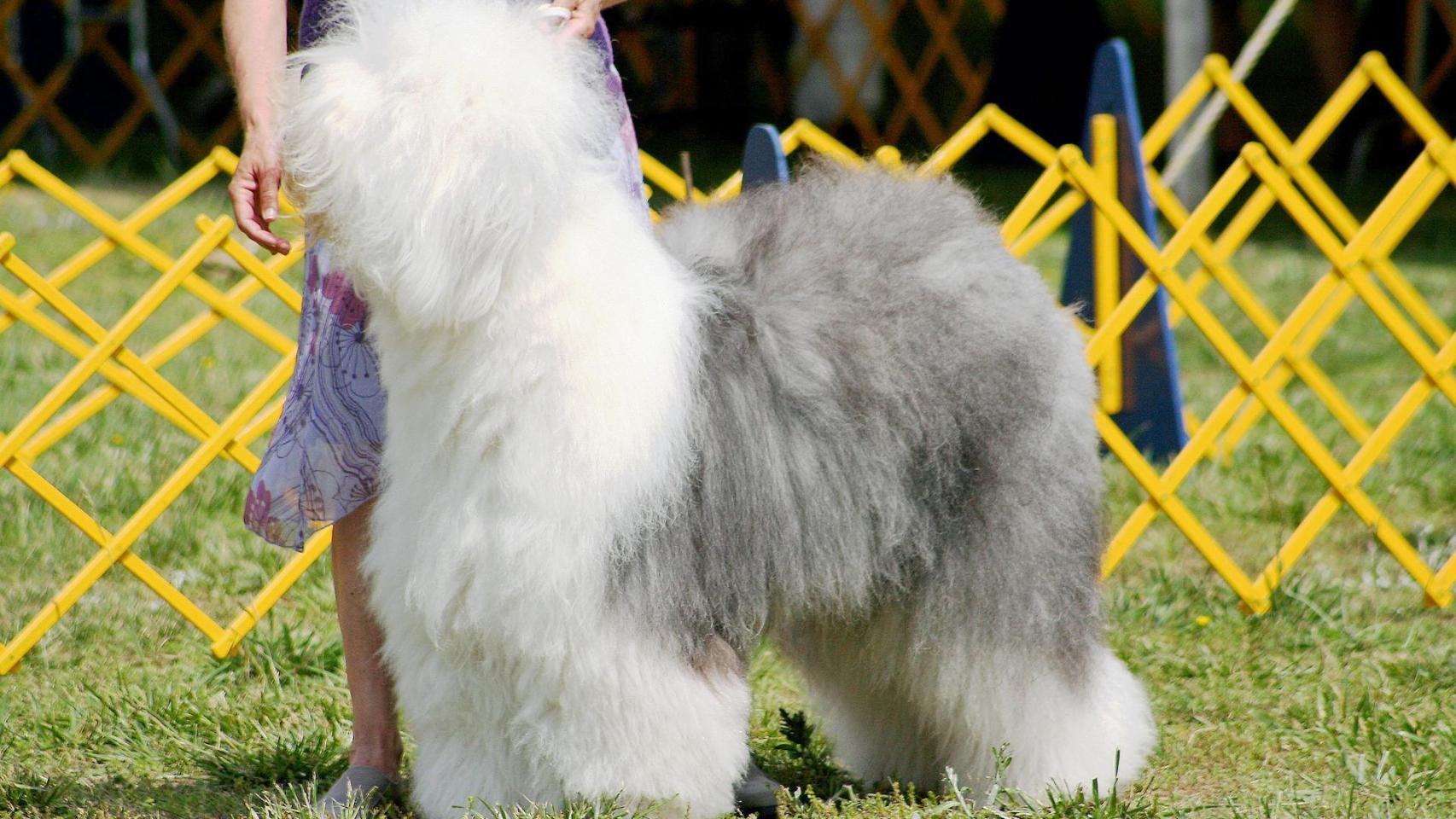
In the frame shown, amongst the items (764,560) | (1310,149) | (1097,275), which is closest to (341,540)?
(764,560)

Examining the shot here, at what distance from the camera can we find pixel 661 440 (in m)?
2.15

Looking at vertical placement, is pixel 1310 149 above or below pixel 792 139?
above

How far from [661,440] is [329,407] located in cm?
65

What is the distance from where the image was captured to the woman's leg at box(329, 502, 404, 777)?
2615 mm

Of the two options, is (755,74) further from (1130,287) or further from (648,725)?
(648,725)

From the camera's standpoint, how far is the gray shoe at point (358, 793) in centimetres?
254

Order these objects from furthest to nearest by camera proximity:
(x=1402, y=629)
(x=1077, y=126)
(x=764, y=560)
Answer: (x=1077, y=126) → (x=1402, y=629) → (x=764, y=560)

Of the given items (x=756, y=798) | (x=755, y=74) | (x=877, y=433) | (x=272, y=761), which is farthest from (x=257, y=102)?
(x=755, y=74)

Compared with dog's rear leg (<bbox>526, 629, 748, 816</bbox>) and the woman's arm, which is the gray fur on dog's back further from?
the woman's arm

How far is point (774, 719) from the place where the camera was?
10.4ft

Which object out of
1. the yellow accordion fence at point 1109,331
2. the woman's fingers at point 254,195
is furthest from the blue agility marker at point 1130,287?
the woman's fingers at point 254,195

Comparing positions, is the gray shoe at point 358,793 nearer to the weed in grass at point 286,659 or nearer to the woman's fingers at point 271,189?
the weed in grass at point 286,659

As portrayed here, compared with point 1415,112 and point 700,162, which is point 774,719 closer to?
point 1415,112

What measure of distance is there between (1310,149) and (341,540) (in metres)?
3.13
